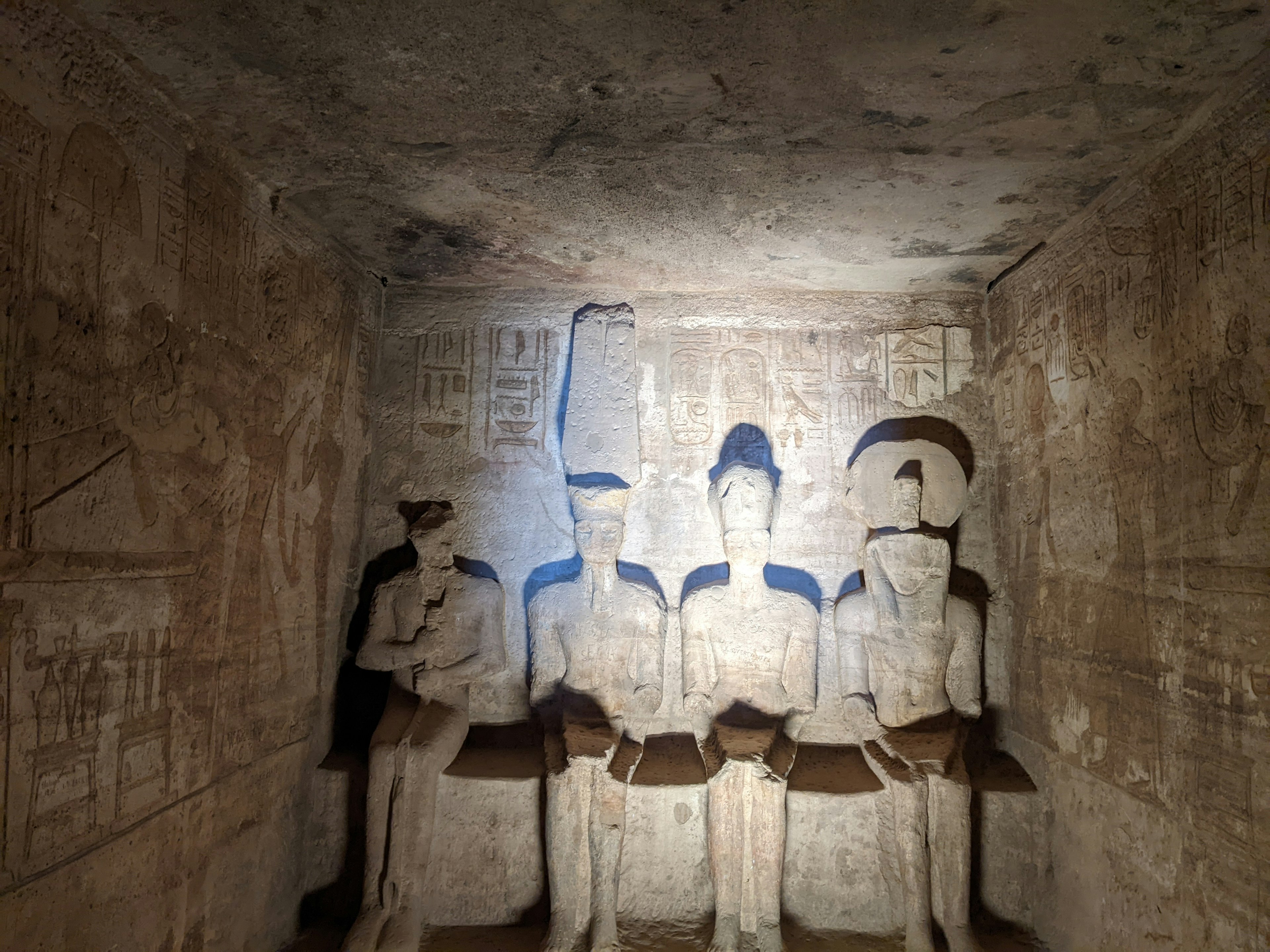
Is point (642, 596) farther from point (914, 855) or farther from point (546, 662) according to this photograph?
point (914, 855)

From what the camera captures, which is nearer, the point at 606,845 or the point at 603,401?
the point at 606,845

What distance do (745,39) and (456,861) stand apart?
14.6 feet

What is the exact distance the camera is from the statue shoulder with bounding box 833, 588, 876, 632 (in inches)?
194

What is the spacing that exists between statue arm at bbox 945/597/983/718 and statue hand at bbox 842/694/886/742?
0.46m

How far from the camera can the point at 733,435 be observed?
18.1 feet

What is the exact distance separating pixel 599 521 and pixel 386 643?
152 centimetres

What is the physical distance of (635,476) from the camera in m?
5.42

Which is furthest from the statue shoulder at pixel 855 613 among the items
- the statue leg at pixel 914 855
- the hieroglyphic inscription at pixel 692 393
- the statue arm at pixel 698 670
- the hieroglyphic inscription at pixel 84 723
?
the hieroglyphic inscription at pixel 84 723

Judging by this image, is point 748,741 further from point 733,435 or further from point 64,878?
point 64,878

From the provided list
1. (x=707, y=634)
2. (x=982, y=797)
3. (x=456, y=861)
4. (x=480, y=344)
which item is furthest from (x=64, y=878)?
(x=982, y=797)

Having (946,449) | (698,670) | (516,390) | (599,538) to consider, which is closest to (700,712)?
(698,670)

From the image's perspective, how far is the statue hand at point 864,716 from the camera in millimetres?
4762

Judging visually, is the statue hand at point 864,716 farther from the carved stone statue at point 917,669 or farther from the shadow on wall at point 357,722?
the shadow on wall at point 357,722

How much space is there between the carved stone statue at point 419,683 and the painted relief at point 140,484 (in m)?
0.51
